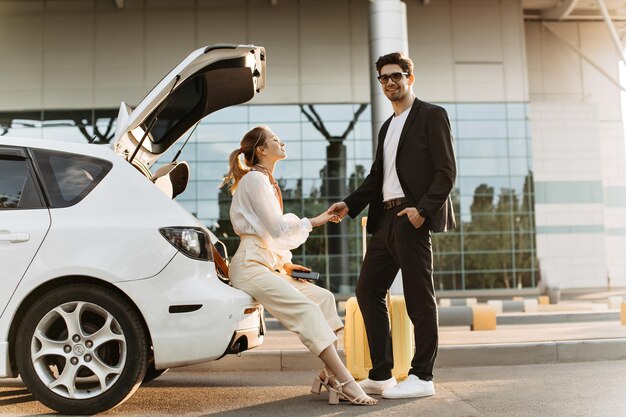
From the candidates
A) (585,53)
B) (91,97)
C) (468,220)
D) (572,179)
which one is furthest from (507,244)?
(91,97)

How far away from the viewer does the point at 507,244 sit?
2997 cm

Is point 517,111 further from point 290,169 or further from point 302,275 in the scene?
point 302,275

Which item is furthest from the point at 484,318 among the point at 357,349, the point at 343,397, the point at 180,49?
the point at 180,49

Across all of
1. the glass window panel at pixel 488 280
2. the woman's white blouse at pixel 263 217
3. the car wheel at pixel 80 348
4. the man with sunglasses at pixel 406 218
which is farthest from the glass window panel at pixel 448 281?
the car wheel at pixel 80 348

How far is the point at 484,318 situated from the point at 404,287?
328 inches

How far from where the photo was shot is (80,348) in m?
4.12

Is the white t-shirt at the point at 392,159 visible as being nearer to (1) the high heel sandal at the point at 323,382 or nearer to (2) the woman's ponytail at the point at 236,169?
(2) the woman's ponytail at the point at 236,169

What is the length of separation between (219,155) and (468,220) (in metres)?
10.8

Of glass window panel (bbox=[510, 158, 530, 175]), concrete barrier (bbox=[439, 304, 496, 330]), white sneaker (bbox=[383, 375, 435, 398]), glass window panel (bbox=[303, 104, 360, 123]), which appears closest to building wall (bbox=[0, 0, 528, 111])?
glass window panel (bbox=[303, 104, 360, 123])

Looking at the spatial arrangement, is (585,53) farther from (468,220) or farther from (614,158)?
(468,220)

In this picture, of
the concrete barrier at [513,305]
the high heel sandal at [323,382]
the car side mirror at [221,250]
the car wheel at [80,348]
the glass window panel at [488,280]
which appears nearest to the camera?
the car wheel at [80,348]

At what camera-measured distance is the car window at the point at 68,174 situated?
428cm

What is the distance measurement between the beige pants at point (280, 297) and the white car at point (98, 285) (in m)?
0.16

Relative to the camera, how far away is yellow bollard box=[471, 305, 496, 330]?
12531 mm
